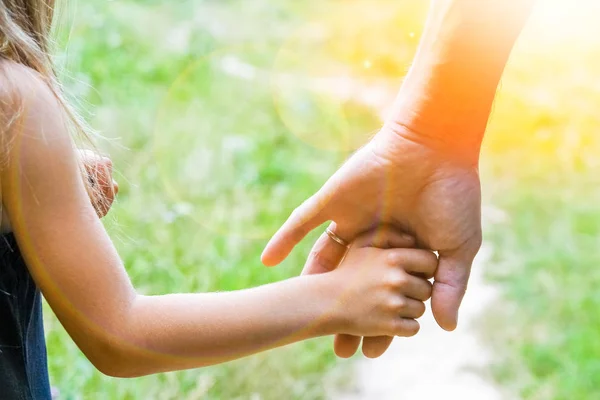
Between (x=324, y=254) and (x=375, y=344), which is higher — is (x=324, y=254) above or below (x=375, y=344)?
above

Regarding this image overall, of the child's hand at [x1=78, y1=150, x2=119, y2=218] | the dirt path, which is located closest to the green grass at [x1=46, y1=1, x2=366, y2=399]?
the dirt path

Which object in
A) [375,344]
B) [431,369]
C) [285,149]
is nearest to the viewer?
[375,344]

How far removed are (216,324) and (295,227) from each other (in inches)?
12.4

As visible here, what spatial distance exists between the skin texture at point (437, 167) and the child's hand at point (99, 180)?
292 millimetres

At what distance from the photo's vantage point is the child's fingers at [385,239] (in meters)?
1.30

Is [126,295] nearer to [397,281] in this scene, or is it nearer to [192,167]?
[397,281]

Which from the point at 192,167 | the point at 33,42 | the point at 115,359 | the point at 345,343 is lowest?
the point at 192,167

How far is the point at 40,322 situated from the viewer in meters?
1.19

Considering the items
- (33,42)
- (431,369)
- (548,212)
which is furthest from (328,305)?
(548,212)

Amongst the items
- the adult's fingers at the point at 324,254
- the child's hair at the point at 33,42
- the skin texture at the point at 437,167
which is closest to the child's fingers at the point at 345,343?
the skin texture at the point at 437,167

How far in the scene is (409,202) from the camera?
1.32 meters

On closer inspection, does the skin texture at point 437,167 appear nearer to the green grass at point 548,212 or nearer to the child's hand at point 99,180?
the child's hand at point 99,180

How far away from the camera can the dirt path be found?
1950mm

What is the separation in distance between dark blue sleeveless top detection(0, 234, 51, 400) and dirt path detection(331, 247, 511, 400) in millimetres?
978
